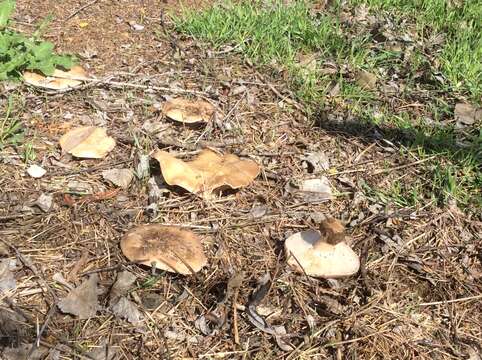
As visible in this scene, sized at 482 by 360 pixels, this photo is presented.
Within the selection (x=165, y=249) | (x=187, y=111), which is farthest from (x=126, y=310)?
(x=187, y=111)

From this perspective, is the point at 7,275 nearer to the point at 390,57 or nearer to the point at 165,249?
the point at 165,249

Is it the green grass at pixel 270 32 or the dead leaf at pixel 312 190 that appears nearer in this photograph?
the dead leaf at pixel 312 190

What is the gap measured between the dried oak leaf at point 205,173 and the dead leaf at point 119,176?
20 centimetres

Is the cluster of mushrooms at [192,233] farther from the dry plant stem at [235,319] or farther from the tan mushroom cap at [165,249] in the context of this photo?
the dry plant stem at [235,319]

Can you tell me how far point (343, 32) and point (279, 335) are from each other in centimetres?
245

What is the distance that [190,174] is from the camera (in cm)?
257

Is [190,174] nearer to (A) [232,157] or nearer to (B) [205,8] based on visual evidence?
(A) [232,157]

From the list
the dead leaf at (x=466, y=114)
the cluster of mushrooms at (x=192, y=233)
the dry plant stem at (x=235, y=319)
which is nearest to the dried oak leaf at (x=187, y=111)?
the cluster of mushrooms at (x=192, y=233)

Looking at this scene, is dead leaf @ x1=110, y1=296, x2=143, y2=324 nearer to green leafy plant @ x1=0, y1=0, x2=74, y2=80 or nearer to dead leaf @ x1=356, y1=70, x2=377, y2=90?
green leafy plant @ x1=0, y1=0, x2=74, y2=80

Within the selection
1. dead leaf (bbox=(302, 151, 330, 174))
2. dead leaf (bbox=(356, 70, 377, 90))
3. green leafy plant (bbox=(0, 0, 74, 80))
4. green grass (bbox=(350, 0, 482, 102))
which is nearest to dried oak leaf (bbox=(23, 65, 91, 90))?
green leafy plant (bbox=(0, 0, 74, 80))

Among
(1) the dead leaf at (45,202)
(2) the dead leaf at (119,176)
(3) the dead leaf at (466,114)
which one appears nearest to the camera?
(1) the dead leaf at (45,202)

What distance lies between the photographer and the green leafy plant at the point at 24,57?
3.17m

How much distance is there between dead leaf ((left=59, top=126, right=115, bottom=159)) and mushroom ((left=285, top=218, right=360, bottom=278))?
1.07 m

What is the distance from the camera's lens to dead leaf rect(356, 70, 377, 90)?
3.52 m
